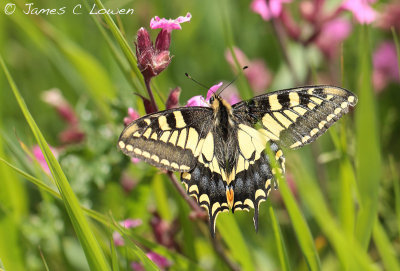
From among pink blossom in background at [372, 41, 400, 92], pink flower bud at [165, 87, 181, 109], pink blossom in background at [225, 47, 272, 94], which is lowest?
pink blossom in background at [372, 41, 400, 92]

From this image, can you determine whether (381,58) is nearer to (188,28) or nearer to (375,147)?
(188,28)

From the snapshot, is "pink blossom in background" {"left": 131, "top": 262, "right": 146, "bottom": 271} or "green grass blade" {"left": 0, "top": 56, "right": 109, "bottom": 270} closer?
"green grass blade" {"left": 0, "top": 56, "right": 109, "bottom": 270}

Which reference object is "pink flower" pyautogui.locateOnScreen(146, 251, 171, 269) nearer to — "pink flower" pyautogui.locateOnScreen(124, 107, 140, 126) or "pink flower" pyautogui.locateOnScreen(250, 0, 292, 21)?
"pink flower" pyautogui.locateOnScreen(124, 107, 140, 126)

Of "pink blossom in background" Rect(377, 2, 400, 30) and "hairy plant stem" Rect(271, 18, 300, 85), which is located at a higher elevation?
"hairy plant stem" Rect(271, 18, 300, 85)

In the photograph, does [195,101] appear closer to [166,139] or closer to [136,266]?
[166,139]

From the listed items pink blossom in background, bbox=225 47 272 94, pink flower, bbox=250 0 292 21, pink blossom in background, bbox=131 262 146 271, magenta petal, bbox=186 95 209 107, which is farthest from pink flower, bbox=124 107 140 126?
pink blossom in background, bbox=225 47 272 94
